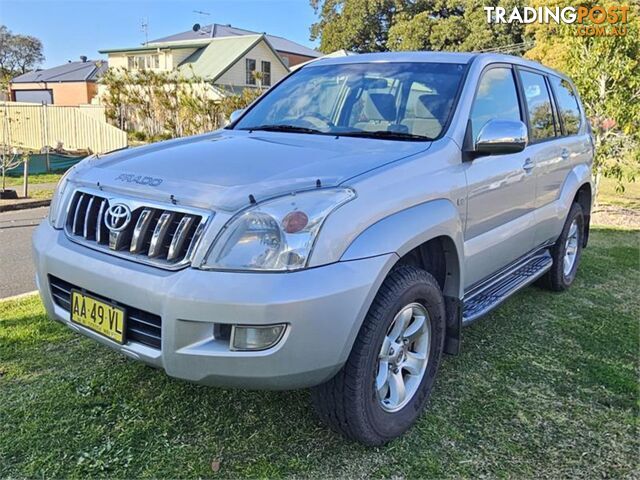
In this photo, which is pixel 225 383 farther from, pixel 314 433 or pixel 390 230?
pixel 390 230

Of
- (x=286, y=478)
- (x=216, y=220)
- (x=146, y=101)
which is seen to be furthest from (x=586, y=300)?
(x=146, y=101)

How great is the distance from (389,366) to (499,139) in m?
1.34

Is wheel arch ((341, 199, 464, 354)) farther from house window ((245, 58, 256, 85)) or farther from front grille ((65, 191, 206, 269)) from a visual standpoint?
house window ((245, 58, 256, 85))

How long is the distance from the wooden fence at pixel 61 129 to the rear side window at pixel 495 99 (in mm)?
15838

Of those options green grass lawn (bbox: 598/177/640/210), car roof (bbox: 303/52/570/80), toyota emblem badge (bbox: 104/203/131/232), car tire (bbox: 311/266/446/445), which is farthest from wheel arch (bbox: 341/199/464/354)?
green grass lawn (bbox: 598/177/640/210)

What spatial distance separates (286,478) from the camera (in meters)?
2.35

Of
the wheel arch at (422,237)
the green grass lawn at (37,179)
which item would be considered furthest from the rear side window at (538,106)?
the green grass lawn at (37,179)

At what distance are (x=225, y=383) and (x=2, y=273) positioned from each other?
4.28m

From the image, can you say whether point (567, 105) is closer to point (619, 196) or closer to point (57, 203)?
point (57, 203)

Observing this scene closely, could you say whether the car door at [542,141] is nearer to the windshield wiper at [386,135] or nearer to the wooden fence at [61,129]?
the windshield wiper at [386,135]

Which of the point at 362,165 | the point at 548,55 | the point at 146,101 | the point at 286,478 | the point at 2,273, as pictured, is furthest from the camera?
the point at 146,101

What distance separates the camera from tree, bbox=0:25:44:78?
193ft

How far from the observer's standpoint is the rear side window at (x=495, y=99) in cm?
333

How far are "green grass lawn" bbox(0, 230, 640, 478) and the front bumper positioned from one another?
0.53 m
